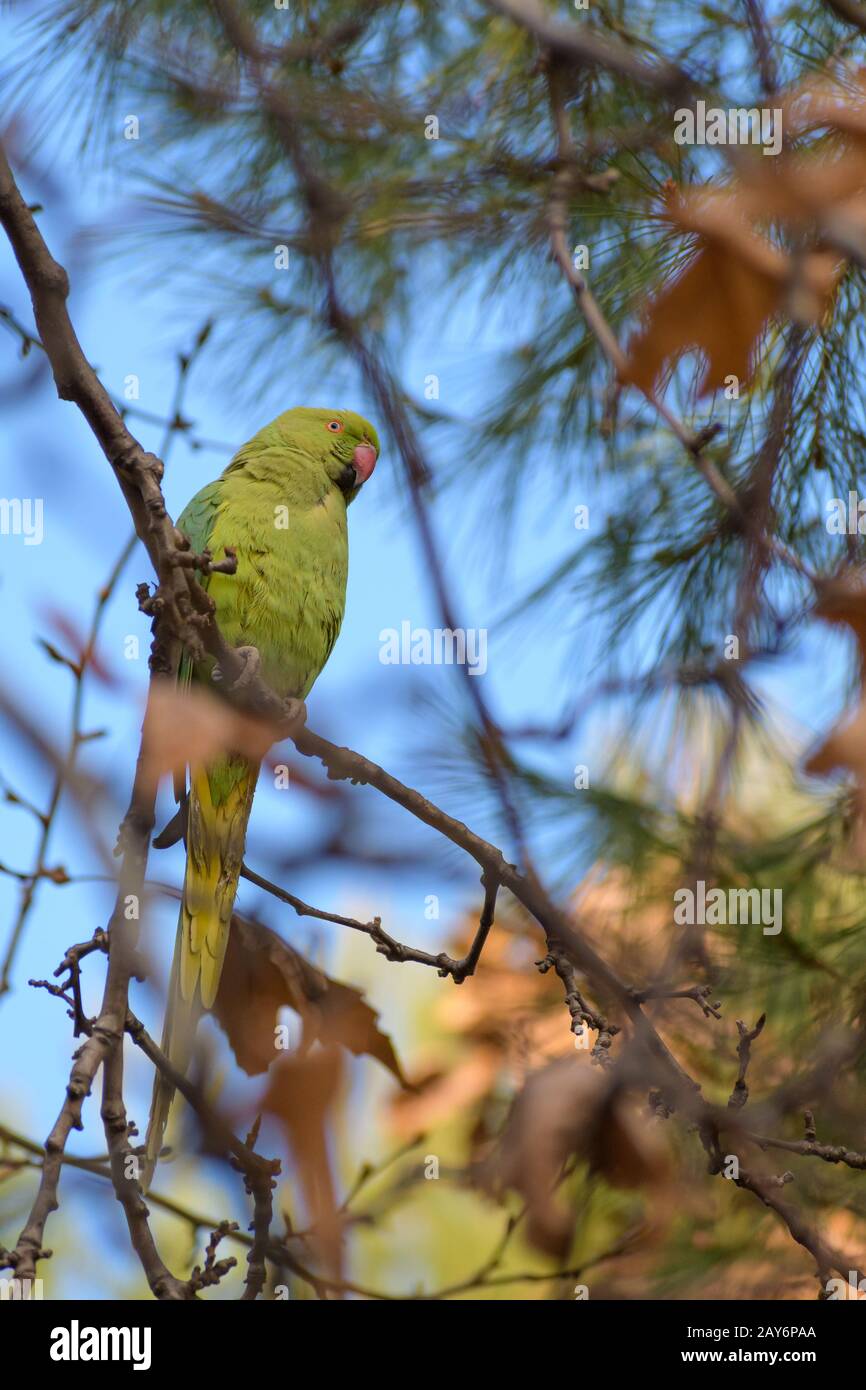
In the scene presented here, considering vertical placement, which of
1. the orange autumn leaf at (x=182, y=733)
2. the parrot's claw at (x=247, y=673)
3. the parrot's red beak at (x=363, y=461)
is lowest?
the orange autumn leaf at (x=182, y=733)

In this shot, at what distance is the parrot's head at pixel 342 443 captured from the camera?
112 inches

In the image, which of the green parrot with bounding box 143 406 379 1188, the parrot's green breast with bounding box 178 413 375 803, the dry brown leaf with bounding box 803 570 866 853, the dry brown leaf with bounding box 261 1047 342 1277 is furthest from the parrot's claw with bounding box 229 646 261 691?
the dry brown leaf with bounding box 803 570 866 853

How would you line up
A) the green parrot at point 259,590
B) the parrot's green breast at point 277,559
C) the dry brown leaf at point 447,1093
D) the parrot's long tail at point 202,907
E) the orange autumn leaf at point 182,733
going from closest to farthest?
the orange autumn leaf at point 182,733, the parrot's long tail at point 202,907, the green parrot at point 259,590, the dry brown leaf at point 447,1093, the parrot's green breast at point 277,559

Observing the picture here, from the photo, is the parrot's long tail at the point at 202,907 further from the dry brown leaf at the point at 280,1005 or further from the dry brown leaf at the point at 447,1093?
the dry brown leaf at the point at 447,1093

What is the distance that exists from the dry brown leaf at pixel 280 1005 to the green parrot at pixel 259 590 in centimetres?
24

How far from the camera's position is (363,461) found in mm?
2887

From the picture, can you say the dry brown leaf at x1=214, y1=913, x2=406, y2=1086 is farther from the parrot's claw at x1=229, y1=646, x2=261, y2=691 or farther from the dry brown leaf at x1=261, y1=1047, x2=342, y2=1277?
the parrot's claw at x1=229, y1=646, x2=261, y2=691

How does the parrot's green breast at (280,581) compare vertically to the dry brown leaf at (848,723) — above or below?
above

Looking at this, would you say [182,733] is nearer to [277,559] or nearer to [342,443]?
[277,559]

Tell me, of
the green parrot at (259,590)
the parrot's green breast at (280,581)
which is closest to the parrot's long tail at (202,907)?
the green parrot at (259,590)

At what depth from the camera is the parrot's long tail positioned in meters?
1.88

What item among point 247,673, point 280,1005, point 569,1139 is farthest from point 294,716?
point 569,1139

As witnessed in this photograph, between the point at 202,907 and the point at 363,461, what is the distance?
1161 mm

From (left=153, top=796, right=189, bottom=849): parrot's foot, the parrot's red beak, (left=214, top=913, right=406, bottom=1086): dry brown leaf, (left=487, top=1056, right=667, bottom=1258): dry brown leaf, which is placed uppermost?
the parrot's red beak
